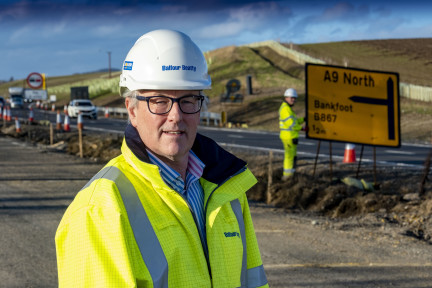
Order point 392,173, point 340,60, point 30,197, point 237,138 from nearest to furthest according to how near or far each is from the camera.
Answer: point 30,197 < point 392,173 < point 237,138 < point 340,60

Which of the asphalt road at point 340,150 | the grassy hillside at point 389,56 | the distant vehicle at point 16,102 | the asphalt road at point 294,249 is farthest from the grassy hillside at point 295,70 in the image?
the asphalt road at point 294,249

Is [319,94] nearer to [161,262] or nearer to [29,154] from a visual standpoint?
[29,154]

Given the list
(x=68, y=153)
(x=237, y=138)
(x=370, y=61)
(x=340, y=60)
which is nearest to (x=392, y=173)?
(x=68, y=153)

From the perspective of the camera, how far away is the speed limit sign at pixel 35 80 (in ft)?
85.3

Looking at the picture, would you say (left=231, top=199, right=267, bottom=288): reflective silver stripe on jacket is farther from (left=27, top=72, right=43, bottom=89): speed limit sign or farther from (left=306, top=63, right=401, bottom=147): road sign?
(left=27, top=72, right=43, bottom=89): speed limit sign

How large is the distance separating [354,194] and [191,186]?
406 inches

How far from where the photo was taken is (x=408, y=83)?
34.2 m

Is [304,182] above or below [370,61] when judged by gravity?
below

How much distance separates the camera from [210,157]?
281 cm

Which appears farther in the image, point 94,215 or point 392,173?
point 392,173

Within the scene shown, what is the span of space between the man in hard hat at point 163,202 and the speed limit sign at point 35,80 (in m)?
24.3

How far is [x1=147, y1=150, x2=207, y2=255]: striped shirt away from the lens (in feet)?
8.16

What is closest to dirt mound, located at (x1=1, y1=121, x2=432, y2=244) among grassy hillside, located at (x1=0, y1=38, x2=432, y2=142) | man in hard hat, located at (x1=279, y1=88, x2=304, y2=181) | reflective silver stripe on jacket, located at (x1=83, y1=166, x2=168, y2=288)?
man in hard hat, located at (x1=279, y1=88, x2=304, y2=181)

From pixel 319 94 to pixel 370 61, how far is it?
30832 mm
